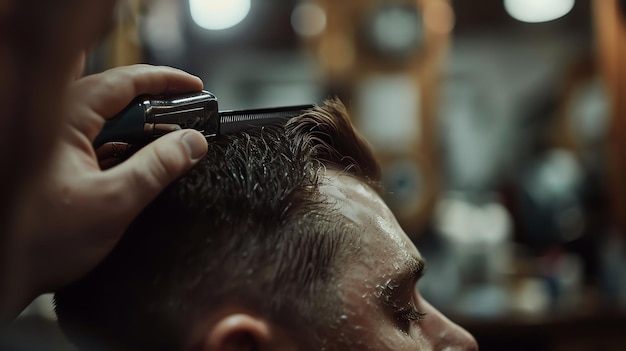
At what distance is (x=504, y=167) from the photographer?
5238mm

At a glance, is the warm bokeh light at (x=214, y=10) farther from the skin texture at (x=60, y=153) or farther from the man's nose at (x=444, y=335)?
the man's nose at (x=444, y=335)

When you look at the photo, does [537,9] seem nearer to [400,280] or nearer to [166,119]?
[400,280]

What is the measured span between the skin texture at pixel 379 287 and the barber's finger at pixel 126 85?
0.25 metres

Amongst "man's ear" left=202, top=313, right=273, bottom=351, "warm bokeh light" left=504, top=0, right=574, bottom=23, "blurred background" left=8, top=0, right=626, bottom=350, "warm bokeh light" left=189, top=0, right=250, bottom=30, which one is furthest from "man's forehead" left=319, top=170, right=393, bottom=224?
"warm bokeh light" left=504, top=0, right=574, bottom=23

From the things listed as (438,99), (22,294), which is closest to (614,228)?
(438,99)

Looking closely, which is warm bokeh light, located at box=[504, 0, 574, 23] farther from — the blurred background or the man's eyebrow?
the man's eyebrow

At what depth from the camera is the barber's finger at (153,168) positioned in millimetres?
772

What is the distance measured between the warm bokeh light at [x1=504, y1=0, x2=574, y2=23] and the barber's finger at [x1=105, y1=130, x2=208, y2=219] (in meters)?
4.26

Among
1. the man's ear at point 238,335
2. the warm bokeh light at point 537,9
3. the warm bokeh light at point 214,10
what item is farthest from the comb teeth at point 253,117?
the warm bokeh light at point 537,9

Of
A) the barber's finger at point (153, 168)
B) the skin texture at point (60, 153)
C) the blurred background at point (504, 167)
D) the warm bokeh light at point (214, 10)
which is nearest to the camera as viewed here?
the skin texture at point (60, 153)

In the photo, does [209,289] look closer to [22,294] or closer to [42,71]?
[22,294]

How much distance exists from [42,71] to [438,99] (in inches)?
142

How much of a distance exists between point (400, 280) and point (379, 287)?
0.14 ft

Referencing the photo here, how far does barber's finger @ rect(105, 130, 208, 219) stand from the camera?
772 millimetres
